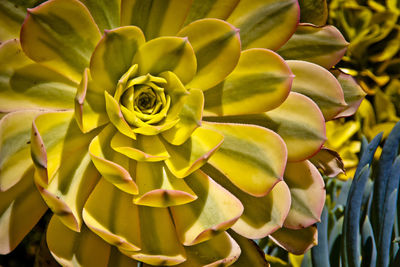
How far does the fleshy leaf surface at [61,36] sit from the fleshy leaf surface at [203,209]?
10 cm

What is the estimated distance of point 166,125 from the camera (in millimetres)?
321

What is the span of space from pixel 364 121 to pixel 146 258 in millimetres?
518

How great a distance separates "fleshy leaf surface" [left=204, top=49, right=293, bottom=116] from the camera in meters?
0.31

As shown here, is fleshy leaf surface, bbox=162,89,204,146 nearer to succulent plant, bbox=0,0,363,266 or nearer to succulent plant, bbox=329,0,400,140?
succulent plant, bbox=0,0,363,266

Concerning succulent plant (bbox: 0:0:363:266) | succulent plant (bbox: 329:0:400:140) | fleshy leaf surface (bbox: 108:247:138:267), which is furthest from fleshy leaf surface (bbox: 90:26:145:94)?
succulent plant (bbox: 329:0:400:140)

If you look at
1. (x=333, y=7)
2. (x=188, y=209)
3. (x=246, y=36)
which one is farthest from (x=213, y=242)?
(x=333, y=7)

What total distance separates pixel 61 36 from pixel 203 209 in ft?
0.44

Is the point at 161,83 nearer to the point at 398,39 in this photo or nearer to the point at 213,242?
the point at 213,242

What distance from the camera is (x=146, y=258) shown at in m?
0.28

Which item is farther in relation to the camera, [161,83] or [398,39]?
[398,39]

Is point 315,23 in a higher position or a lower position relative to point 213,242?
higher

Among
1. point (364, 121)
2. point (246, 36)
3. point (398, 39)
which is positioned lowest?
point (364, 121)

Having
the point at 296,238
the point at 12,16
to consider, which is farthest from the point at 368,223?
the point at 12,16

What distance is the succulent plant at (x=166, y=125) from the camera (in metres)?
0.28
